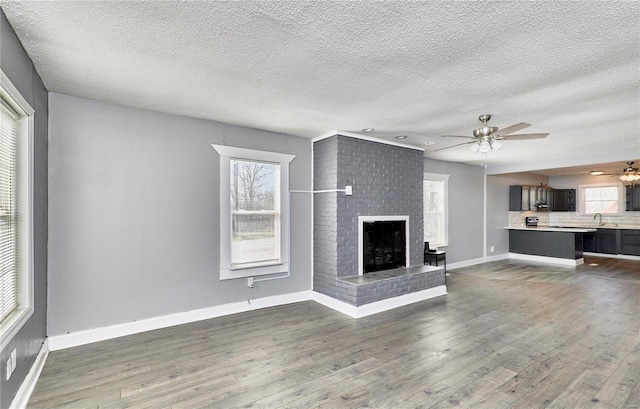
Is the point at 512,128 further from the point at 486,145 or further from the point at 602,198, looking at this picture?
the point at 602,198

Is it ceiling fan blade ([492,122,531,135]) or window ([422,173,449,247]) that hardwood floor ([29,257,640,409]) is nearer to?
ceiling fan blade ([492,122,531,135])

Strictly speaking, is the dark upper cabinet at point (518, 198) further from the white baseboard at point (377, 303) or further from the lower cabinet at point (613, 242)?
the white baseboard at point (377, 303)

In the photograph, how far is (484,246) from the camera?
319 inches

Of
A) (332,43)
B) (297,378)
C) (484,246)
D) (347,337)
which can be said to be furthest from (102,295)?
(484,246)

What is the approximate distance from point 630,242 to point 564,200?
1836 mm

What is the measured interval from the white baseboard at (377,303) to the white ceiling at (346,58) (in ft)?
7.95

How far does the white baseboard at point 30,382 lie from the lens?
7.02 ft

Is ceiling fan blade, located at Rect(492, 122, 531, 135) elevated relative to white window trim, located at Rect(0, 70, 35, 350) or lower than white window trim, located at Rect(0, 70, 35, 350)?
elevated

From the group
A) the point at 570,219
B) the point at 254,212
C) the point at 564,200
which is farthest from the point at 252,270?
the point at 570,219

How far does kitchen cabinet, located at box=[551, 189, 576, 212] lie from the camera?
31.4 ft

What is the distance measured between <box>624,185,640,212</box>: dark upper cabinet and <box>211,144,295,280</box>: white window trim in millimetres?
9764

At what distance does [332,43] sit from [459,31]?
2.64 feet

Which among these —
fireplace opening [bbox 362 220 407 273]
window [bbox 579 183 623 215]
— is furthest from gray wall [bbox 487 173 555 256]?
fireplace opening [bbox 362 220 407 273]

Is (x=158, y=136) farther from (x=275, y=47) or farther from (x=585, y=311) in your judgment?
(x=585, y=311)
